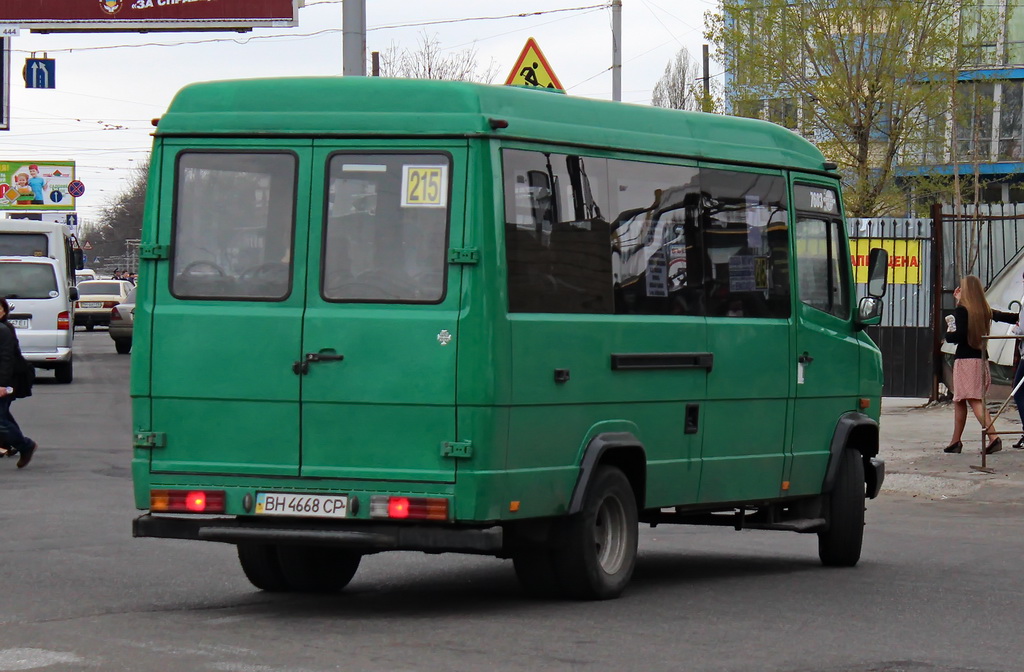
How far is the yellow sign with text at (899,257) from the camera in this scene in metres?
23.2

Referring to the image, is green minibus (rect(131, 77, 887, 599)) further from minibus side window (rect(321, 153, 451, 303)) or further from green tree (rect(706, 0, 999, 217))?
green tree (rect(706, 0, 999, 217))

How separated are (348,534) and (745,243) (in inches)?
125

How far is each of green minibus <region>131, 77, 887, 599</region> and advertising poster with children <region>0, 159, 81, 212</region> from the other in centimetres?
9219

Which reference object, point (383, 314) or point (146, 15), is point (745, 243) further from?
point (146, 15)

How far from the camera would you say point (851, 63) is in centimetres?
3734

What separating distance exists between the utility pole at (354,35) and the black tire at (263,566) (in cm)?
961

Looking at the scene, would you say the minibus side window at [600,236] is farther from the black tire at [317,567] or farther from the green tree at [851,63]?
the green tree at [851,63]

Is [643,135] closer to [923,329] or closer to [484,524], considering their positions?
[484,524]

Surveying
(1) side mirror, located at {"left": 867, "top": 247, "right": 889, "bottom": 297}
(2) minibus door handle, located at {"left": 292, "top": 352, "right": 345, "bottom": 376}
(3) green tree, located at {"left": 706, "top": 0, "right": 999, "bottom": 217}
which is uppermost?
(3) green tree, located at {"left": 706, "top": 0, "right": 999, "bottom": 217}

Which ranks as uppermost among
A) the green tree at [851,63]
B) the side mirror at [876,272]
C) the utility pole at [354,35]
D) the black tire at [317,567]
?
the green tree at [851,63]

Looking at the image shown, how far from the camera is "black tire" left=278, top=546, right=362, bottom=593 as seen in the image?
374 inches

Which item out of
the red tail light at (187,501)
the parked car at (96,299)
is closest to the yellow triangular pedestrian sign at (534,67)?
the red tail light at (187,501)

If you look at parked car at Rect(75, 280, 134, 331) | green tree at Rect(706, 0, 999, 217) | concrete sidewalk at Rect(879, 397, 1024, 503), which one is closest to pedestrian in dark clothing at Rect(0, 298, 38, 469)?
concrete sidewalk at Rect(879, 397, 1024, 503)

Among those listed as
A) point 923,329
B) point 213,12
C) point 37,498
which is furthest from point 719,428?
point 213,12
